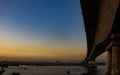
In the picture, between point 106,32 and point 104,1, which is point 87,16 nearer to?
point 106,32

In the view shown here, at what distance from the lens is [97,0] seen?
41.7 metres

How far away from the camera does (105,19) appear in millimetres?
44375

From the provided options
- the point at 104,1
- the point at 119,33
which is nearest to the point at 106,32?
the point at 119,33

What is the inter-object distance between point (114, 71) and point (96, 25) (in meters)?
9.00

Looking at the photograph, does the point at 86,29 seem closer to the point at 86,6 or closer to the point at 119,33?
the point at 119,33

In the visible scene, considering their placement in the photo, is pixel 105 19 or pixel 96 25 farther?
pixel 96 25

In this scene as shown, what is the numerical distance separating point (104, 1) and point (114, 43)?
15.7 m

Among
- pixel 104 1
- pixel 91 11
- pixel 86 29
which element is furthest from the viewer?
pixel 86 29

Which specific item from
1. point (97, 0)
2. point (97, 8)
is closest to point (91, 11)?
point (97, 8)

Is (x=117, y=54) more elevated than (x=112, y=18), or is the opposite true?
(x=112, y=18)

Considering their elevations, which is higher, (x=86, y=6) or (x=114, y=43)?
(x=86, y=6)

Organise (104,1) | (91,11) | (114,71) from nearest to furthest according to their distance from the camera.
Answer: (104,1), (91,11), (114,71)

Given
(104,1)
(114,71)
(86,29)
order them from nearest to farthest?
(104,1), (114,71), (86,29)

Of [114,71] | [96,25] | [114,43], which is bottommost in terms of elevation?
[114,71]
